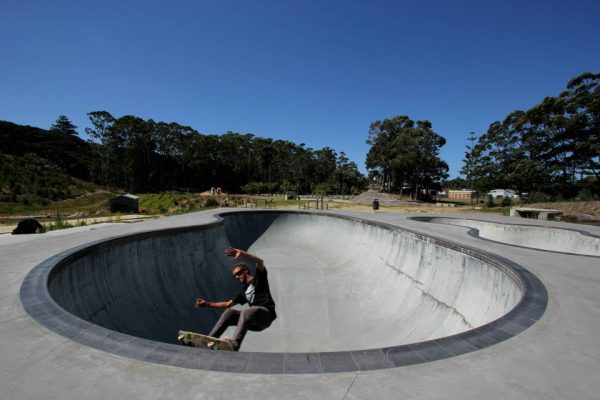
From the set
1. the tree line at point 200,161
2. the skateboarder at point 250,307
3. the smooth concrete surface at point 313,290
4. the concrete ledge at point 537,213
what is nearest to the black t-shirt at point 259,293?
the skateboarder at point 250,307

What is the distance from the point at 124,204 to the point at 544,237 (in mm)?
31475

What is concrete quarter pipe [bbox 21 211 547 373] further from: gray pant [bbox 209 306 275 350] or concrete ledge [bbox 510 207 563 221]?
concrete ledge [bbox 510 207 563 221]

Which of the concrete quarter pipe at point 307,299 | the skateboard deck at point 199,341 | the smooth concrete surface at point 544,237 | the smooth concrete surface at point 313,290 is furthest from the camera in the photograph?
the smooth concrete surface at point 544,237

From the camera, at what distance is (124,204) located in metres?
29.5

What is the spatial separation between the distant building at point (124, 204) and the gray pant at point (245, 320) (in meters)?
28.7

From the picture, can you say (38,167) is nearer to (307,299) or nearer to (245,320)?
(307,299)

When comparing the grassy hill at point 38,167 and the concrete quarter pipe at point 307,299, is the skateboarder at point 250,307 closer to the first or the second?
the concrete quarter pipe at point 307,299

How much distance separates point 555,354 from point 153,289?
29.0ft

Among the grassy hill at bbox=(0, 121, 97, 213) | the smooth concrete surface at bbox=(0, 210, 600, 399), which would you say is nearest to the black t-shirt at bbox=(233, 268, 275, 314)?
the smooth concrete surface at bbox=(0, 210, 600, 399)

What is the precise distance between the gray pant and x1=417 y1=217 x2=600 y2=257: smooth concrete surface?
37.5 ft

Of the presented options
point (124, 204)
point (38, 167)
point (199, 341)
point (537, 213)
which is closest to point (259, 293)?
point (199, 341)

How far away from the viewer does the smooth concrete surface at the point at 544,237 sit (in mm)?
12297

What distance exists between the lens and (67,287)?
644 cm

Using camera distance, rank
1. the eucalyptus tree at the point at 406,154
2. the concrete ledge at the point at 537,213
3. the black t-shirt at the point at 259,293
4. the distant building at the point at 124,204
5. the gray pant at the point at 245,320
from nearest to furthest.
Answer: the gray pant at the point at 245,320
the black t-shirt at the point at 259,293
the concrete ledge at the point at 537,213
the distant building at the point at 124,204
the eucalyptus tree at the point at 406,154
